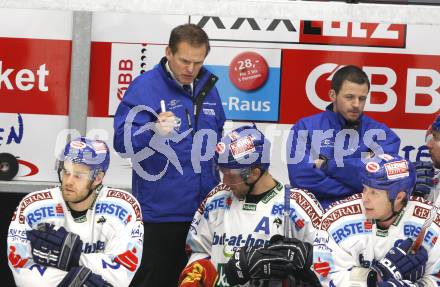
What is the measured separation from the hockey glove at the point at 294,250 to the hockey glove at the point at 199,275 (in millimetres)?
370

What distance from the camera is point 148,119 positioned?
7.39m

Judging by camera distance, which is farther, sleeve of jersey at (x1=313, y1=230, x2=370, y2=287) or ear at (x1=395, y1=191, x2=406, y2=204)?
ear at (x1=395, y1=191, x2=406, y2=204)

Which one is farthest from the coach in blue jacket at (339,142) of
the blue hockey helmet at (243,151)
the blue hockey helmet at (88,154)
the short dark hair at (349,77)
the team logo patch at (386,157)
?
the blue hockey helmet at (88,154)

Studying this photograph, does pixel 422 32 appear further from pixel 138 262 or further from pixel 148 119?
pixel 138 262

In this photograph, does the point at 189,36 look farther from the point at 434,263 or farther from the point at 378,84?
the point at 434,263

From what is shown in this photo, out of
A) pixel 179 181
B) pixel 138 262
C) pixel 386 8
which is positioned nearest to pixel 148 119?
pixel 179 181

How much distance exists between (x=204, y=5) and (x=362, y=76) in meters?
1.06

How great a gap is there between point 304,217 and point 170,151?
85 cm

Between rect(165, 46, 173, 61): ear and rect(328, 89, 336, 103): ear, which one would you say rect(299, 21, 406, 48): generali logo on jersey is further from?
rect(165, 46, 173, 61): ear

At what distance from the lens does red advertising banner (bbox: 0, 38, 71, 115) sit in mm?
8023

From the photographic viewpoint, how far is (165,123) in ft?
23.6

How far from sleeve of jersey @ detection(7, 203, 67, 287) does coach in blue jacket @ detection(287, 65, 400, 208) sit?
1.45 metres

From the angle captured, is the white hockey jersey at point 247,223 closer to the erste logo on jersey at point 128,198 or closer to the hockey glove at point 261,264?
the hockey glove at point 261,264

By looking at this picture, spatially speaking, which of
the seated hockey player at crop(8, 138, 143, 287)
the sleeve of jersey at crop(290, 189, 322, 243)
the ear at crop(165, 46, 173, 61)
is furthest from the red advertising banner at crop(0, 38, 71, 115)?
the sleeve of jersey at crop(290, 189, 322, 243)
